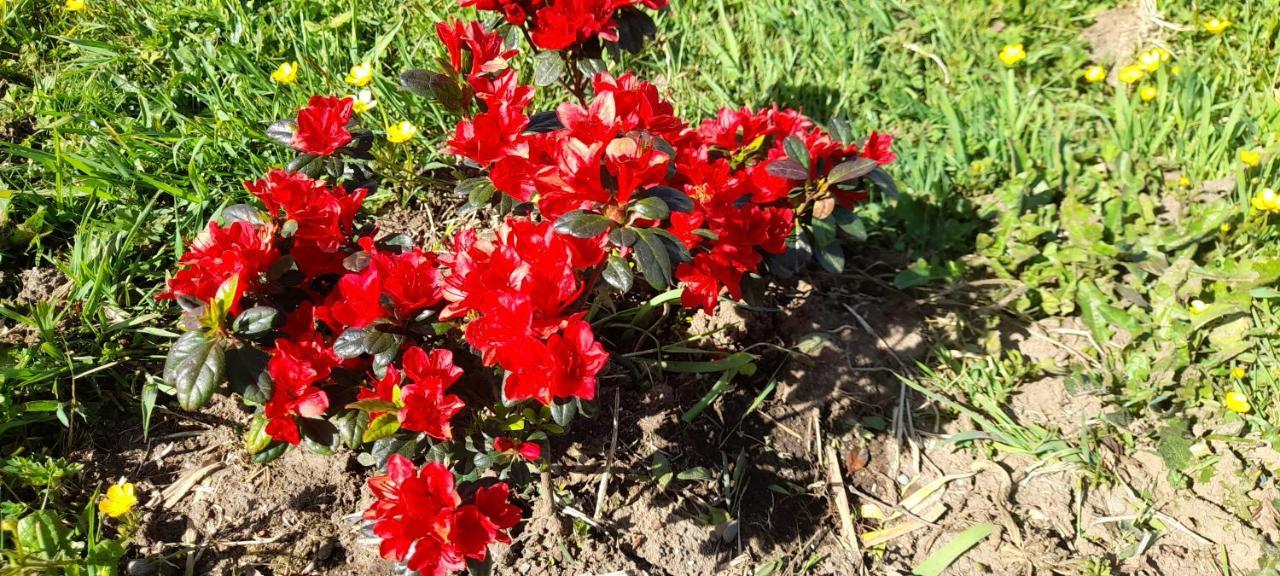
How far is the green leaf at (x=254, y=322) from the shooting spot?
1476 millimetres

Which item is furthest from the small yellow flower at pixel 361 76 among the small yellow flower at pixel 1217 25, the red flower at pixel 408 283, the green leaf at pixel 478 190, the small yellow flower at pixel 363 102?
the small yellow flower at pixel 1217 25

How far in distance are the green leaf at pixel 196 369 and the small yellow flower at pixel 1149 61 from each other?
9.70ft

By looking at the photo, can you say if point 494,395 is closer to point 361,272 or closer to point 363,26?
point 361,272

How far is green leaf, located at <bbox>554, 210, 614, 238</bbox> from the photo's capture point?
1.40 m

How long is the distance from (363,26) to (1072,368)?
255 centimetres

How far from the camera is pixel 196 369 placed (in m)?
1.45

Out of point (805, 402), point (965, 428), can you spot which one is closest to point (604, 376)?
point (805, 402)

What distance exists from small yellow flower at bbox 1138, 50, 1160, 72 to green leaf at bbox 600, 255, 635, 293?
2.35 metres

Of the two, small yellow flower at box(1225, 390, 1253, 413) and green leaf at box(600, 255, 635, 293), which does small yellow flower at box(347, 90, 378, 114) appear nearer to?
green leaf at box(600, 255, 635, 293)

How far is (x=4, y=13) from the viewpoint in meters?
2.84

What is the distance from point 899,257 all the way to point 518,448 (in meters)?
1.58

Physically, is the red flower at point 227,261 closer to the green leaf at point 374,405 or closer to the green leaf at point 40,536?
the green leaf at point 374,405

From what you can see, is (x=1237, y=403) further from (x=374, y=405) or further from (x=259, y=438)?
(x=259, y=438)

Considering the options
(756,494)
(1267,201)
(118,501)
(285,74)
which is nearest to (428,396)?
(118,501)
